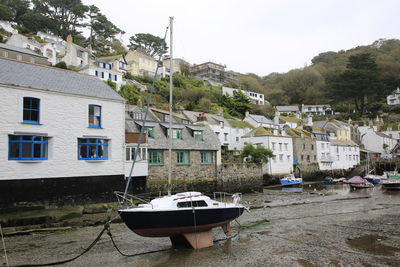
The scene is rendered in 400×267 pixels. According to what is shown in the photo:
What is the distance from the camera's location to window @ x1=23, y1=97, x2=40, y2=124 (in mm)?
21000

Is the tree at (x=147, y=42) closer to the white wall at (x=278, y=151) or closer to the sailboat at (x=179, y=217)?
the white wall at (x=278, y=151)

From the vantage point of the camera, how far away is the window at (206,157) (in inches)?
1347

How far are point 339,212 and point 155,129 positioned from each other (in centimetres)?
1775

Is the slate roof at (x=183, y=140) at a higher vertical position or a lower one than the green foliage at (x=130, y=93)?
lower

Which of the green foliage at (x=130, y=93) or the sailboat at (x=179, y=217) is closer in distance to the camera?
the sailboat at (x=179, y=217)

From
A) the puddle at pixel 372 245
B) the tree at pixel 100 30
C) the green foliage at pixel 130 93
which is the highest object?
the tree at pixel 100 30

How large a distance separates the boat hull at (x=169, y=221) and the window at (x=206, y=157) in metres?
19.4

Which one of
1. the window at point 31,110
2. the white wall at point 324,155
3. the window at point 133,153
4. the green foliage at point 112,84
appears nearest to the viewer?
the window at point 31,110

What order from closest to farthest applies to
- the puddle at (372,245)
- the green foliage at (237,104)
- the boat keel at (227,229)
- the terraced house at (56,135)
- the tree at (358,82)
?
the puddle at (372,245), the boat keel at (227,229), the terraced house at (56,135), the green foliage at (237,104), the tree at (358,82)

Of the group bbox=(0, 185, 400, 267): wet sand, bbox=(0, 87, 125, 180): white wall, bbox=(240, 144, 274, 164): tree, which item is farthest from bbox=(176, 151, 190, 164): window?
bbox=(240, 144, 274, 164): tree

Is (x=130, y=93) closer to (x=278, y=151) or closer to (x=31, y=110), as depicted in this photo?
(x=278, y=151)

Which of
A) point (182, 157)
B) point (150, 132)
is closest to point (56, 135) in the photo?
point (150, 132)

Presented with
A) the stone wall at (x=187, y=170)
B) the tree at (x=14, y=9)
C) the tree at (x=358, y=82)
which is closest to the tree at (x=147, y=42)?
the tree at (x=14, y=9)

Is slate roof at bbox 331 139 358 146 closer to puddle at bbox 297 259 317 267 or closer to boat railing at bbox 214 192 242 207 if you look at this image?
boat railing at bbox 214 192 242 207
